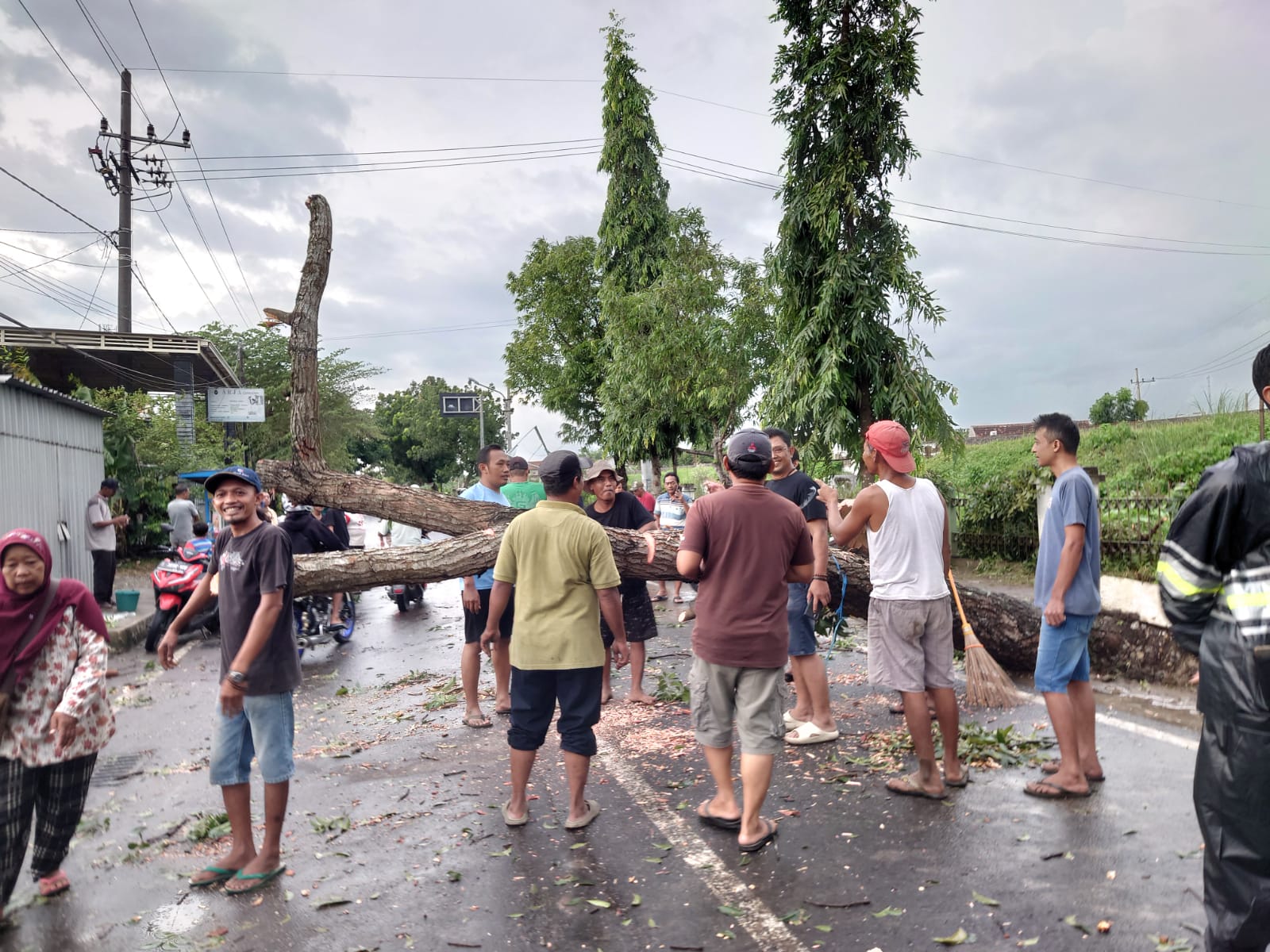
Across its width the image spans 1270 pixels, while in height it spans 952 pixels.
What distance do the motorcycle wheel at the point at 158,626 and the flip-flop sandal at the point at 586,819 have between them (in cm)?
804

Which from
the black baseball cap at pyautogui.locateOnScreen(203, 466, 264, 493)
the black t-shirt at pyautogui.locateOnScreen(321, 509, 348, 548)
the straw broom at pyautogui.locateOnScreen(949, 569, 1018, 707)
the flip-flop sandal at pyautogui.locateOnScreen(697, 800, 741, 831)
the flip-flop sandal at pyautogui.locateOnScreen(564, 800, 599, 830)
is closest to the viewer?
the black baseball cap at pyautogui.locateOnScreen(203, 466, 264, 493)

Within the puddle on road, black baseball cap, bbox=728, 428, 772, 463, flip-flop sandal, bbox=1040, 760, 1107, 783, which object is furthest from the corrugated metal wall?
flip-flop sandal, bbox=1040, 760, 1107, 783

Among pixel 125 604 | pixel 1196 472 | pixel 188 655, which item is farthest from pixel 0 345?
pixel 1196 472

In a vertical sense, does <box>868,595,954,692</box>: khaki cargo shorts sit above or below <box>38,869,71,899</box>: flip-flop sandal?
above

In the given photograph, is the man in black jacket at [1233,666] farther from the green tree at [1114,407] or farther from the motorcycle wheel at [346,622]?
the green tree at [1114,407]

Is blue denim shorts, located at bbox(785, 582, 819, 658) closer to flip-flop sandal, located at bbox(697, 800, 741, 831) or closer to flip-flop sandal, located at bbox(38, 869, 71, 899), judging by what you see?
flip-flop sandal, located at bbox(697, 800, 741, 831)

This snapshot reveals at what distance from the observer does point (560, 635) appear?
171 inches

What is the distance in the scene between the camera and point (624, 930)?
3.34 m

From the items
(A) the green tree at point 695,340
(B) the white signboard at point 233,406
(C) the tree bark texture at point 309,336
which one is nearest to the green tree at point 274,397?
(B) the white signboard at point 233,406

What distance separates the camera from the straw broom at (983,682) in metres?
6.30

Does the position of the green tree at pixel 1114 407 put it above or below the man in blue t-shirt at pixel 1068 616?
above

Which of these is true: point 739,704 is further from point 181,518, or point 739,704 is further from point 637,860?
point 181,518

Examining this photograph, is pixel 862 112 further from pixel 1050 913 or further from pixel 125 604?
pixel 125 604

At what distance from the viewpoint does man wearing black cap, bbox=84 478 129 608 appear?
13.2m
